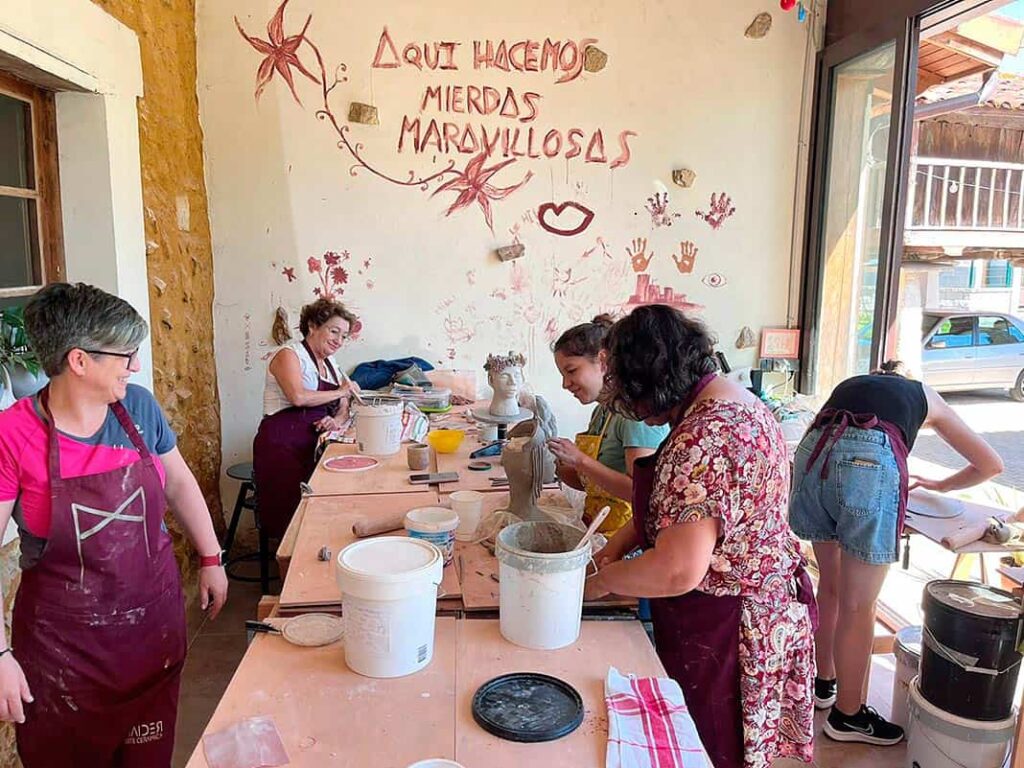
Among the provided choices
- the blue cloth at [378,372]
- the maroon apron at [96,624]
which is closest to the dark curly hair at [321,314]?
the blue cloth at [378,372]

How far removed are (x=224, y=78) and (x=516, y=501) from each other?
318 centimetres

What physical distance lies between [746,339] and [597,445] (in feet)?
8.44

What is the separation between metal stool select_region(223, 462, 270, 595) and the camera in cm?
381

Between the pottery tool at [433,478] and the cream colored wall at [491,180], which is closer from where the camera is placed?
the pottery tool at [433,478]

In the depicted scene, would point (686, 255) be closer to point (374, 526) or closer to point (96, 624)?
point (374, 526)

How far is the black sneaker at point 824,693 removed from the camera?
2840 millimetres

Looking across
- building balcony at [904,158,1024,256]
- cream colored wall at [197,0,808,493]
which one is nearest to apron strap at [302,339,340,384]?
cream colored wall at [197,0,808,493]

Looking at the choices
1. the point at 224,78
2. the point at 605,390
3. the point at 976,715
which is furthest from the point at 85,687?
the point at 224,78

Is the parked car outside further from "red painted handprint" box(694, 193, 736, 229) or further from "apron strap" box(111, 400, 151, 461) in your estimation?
"apron strap" box(111, 400, 151, 461)

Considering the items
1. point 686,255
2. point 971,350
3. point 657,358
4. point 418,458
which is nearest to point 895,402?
point 657,358

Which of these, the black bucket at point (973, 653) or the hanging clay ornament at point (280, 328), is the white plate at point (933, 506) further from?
the hanging clay ornament at point (280, 328)

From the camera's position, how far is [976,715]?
231 centimetres

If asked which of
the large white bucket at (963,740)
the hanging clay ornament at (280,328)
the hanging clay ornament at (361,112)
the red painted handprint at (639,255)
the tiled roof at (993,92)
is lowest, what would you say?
the large white bucket at (963,740)

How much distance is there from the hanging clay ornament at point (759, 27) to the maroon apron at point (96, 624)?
13.0 ft
